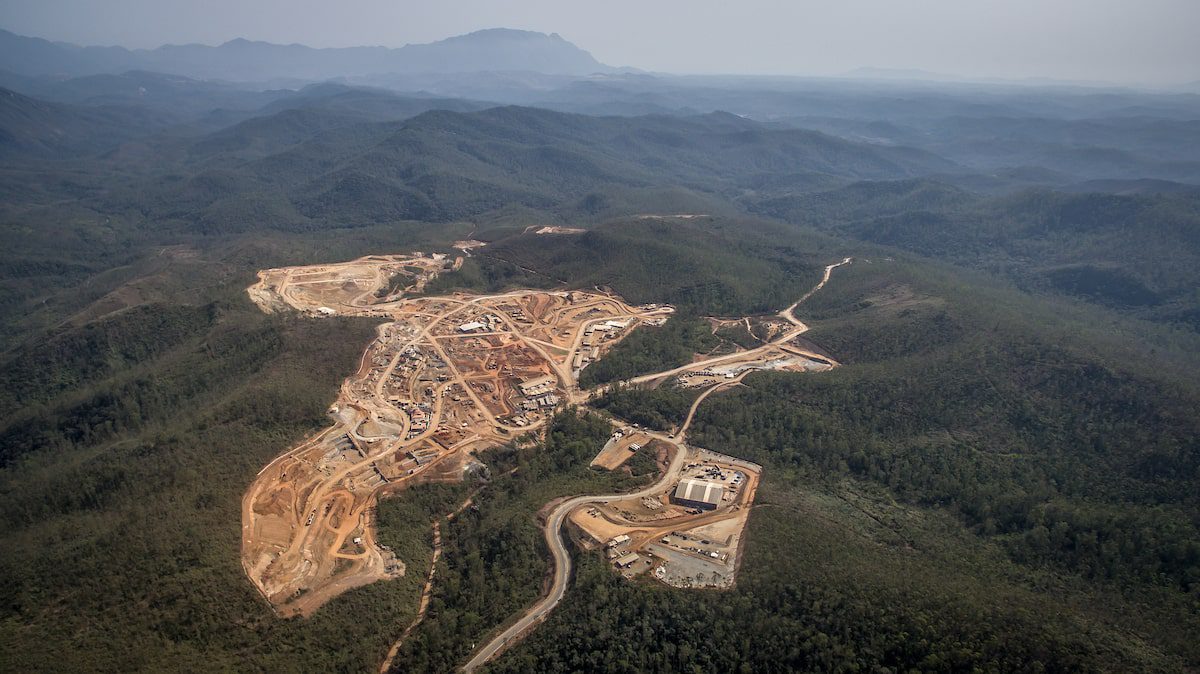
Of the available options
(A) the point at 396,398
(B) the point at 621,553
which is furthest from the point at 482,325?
(B) the point at 621,553

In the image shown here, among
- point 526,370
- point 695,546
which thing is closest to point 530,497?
point 695,546

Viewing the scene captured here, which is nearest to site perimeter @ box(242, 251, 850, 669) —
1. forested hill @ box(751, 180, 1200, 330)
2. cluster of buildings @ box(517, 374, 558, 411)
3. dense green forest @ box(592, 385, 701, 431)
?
cluster of buildings @ box(517, 374, 558, 411)

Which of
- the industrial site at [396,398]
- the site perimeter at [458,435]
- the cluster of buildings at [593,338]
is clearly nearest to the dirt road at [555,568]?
the site perimeter at [458,435]

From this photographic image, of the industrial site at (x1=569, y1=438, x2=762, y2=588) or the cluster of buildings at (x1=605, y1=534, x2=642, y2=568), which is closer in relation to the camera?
the industrial site at (x1=569, y1=438, x2=762, y2=588)

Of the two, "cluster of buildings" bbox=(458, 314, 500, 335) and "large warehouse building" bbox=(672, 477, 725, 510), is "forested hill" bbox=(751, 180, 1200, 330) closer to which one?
"large warehouse building" bbox=(672, 477, 725, 510)

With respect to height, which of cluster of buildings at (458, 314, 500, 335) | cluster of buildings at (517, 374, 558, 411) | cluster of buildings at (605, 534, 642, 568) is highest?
cluster of buildings at (458, 314, 500, 335)
